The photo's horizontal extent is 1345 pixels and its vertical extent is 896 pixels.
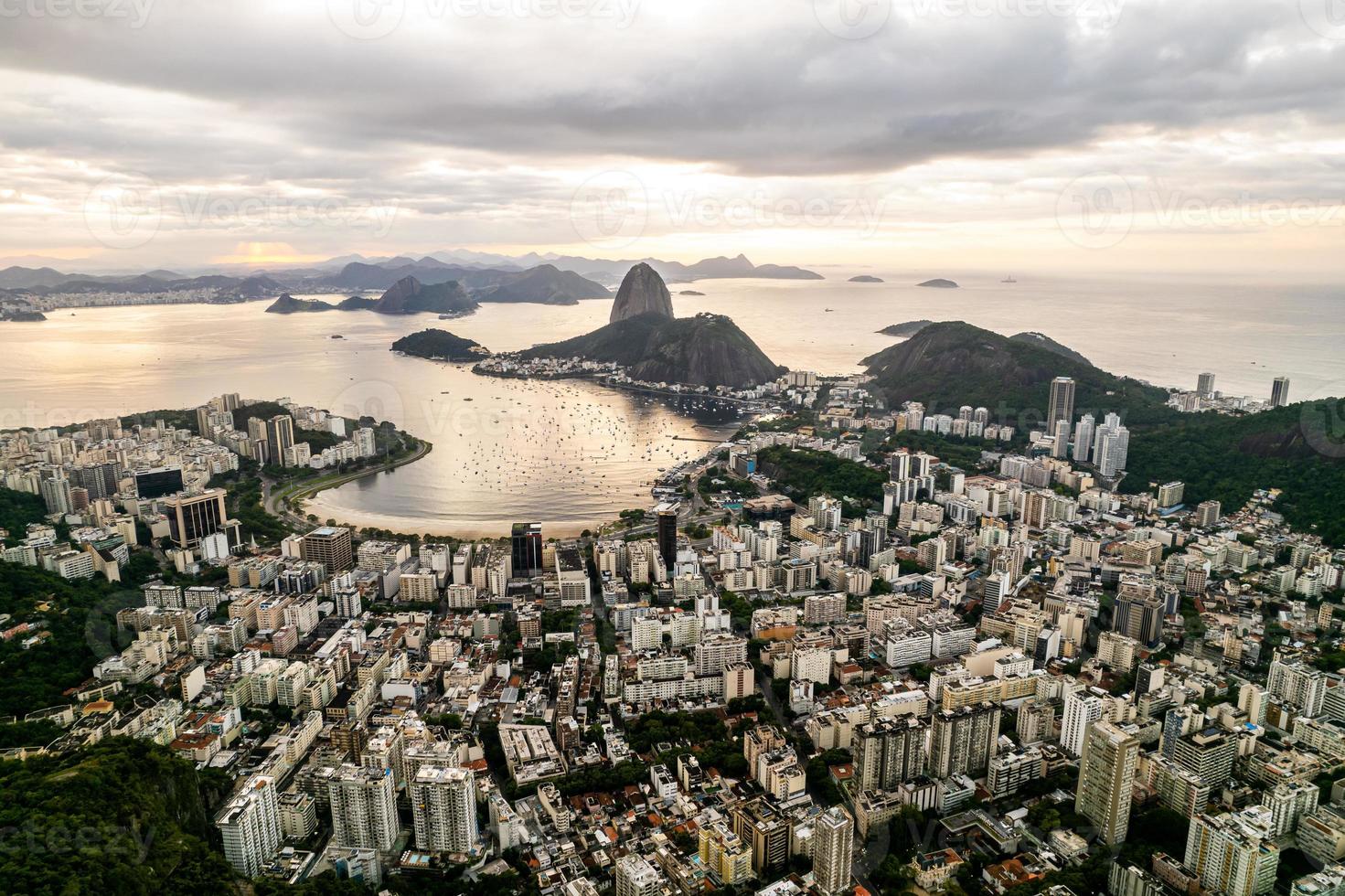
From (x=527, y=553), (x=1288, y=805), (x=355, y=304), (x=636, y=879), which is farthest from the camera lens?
(x=355, y=304)

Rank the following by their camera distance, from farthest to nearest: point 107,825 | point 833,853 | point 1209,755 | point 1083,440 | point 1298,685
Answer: point 1083,440 → point 1298,685 → point 1209,755 → point 833,853 → point 107,825

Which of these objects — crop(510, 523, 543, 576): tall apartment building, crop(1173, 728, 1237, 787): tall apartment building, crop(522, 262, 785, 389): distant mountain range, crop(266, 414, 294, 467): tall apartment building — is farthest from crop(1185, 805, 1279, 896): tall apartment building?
crop(522, 262, 785, 389): distant mountain range

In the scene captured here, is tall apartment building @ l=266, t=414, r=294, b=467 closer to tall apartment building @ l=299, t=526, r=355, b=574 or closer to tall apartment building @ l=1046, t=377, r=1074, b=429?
tall apartment building @ l=299, t=526, r=355, b=574

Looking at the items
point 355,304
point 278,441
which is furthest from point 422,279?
point 278,441

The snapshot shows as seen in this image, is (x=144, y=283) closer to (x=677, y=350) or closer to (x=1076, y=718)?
(x=677, y=350)

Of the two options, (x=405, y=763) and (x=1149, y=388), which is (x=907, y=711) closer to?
(x=405, y=763)

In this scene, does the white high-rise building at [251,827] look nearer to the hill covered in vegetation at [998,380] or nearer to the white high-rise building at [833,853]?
the white high-rise building at [833,853]

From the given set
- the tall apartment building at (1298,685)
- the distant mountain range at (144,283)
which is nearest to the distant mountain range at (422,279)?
the distant mountain range at (144,283)
